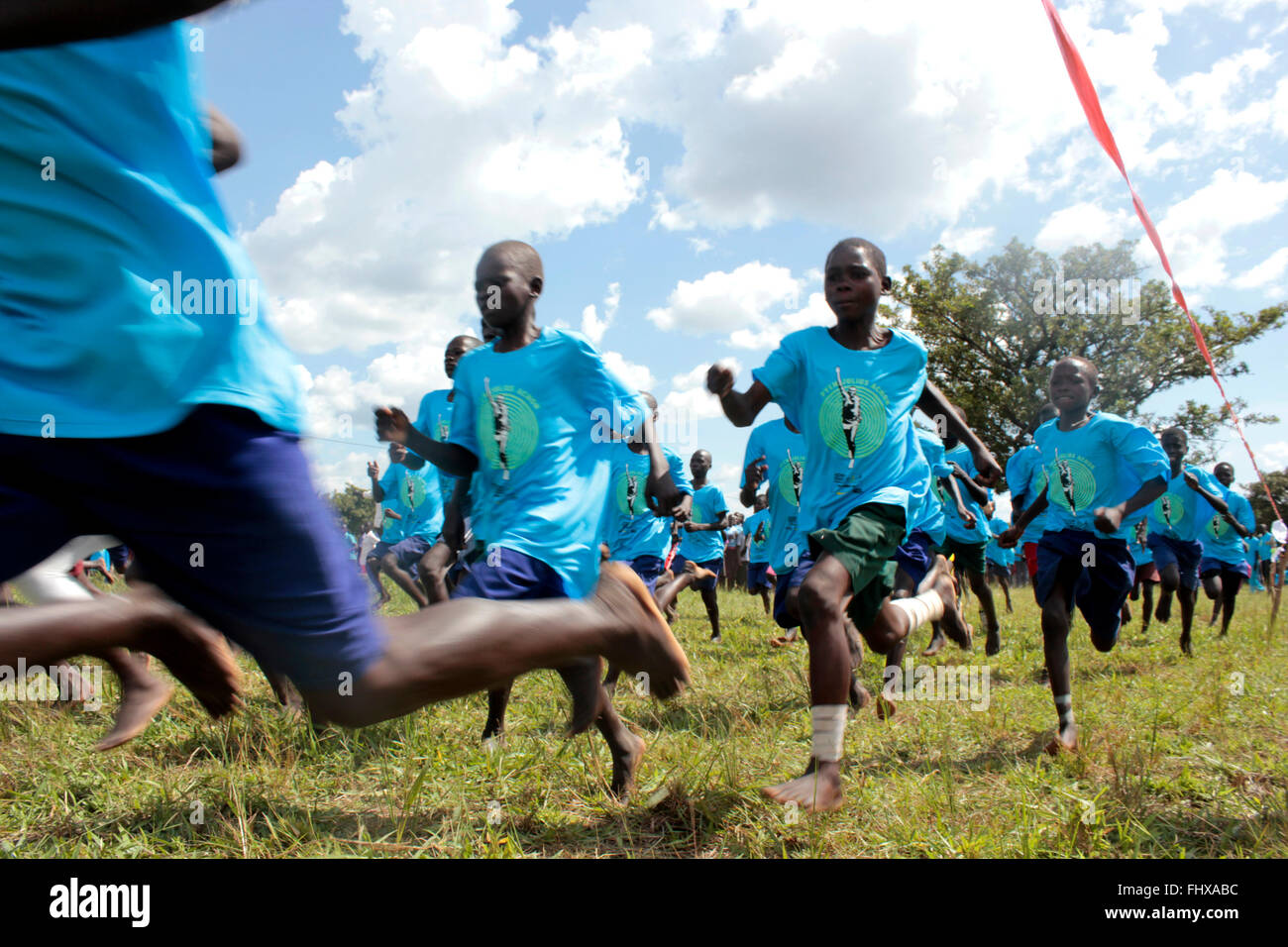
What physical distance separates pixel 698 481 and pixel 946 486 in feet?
13.2

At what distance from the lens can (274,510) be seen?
4.70 ft

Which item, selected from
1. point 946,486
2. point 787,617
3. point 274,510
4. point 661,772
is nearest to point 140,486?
point 274,510

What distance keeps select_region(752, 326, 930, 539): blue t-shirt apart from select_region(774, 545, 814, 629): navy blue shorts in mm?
144

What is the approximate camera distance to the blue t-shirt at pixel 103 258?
1.39 metres

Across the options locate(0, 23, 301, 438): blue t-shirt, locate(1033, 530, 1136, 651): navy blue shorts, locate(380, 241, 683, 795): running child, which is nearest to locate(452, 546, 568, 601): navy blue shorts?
locate(380, 241, 683, 795): running child

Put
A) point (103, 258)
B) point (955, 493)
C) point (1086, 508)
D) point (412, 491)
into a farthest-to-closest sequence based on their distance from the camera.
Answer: point (412, 491) → point (955, 493) → point (1086, 508) → point (103, 258)

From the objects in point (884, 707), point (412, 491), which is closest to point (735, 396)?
point (884, 707)

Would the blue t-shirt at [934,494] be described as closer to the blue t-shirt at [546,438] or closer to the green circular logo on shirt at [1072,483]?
the green circular logo on shirt at [1072,483]

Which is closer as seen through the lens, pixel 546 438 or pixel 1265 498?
pixel 546 438

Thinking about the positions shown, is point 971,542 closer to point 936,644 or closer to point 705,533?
point 936,644

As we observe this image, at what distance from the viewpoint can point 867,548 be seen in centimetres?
334

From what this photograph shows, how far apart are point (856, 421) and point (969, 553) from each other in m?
5.24

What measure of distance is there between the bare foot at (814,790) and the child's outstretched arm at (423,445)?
1780mm

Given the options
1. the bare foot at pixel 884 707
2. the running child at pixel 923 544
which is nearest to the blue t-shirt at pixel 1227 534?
the running child at pixel 923 544
